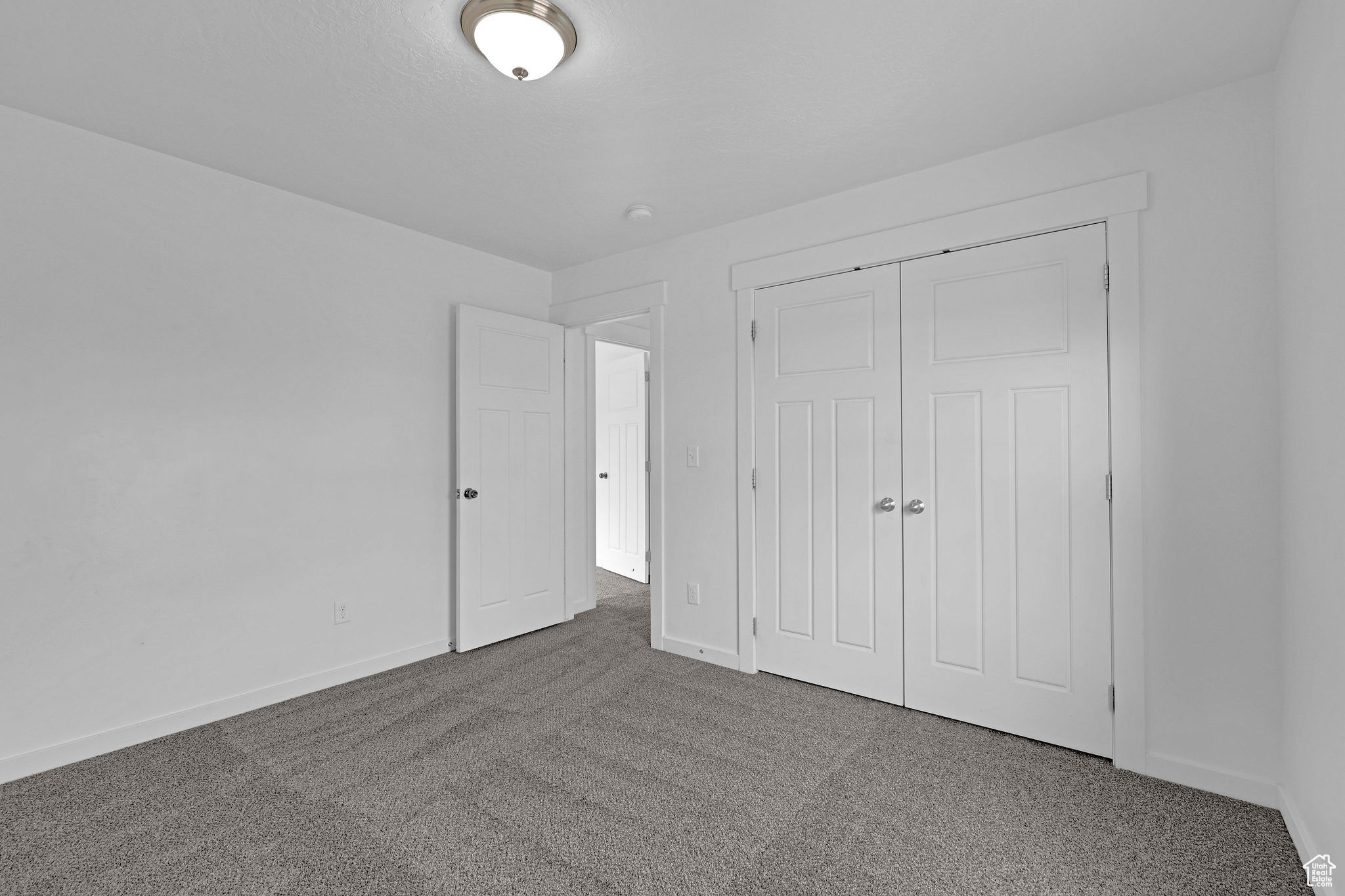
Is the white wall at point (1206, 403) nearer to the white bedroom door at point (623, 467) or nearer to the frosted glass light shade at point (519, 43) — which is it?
the frosted glass light shade at point (519, 43)

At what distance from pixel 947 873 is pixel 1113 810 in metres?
0.74

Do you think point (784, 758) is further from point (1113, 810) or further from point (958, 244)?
point (958, 244)

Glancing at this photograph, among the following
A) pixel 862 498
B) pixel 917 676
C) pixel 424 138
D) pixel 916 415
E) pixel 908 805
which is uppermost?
pixel 424 138

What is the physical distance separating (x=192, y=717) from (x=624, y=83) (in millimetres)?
3186

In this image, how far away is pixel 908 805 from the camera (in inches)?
78.5

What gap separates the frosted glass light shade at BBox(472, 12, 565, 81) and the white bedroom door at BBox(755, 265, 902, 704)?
1670 millimetres

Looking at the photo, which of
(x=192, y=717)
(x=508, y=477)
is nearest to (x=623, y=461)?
(x=508, y=477)

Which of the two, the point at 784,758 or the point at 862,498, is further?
the point at 862,498

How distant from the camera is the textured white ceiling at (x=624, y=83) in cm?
174

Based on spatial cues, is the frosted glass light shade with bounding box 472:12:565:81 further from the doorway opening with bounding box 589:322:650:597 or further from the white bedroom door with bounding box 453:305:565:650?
the doorway opening with bounding box 589:322:650:597

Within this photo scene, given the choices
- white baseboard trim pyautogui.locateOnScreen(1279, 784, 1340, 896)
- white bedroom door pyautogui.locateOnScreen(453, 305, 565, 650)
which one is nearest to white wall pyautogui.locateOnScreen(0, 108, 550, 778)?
white bedroom door pyautogui.locateOnScreen(453, 305, 565, 650)

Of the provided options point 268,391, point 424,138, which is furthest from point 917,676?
point 268,391

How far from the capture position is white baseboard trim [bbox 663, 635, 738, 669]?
3303mm

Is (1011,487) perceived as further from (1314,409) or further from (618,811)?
(618,811)
